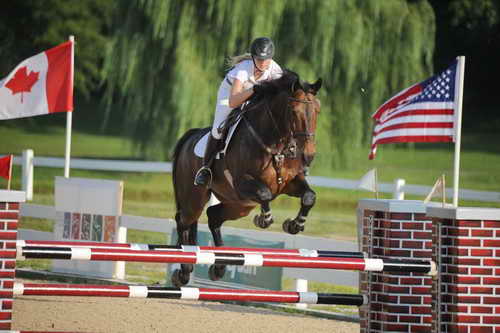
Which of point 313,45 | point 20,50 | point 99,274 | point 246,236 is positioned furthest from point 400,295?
point 20,50

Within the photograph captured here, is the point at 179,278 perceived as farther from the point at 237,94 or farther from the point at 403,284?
the point at 403,284

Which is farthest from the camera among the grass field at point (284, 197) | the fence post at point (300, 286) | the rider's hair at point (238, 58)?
the grass field at point (284, 197)

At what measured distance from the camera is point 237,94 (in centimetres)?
778

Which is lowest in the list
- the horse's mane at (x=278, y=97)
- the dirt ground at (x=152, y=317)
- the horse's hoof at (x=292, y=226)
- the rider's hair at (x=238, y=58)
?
the dirt ground at (x=152, y=317)

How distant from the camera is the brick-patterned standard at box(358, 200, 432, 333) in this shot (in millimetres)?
6168

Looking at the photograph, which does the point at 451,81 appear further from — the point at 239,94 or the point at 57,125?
the point at 57,125

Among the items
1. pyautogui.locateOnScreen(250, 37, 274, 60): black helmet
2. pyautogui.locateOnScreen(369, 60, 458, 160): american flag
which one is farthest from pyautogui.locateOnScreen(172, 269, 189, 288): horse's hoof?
pyautogui.locateOnScreen(250, 37, 274, 60): black helmet

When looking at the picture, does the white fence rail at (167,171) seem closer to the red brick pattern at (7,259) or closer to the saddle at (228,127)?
the saddle at (228,127)

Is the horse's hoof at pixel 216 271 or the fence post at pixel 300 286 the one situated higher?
the horse's hoof at pixel 216 271

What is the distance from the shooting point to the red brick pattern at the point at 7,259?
5203 millimetres

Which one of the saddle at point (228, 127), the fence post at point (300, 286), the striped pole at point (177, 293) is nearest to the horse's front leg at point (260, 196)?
the saddle at point (228, 127)

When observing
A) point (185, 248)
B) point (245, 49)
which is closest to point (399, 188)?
point (185, 248)

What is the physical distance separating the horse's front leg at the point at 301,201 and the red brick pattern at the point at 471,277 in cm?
165

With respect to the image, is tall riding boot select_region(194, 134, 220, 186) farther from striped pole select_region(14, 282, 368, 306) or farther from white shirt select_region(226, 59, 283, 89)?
striped pole select_region(14, 282, 368, 306)
